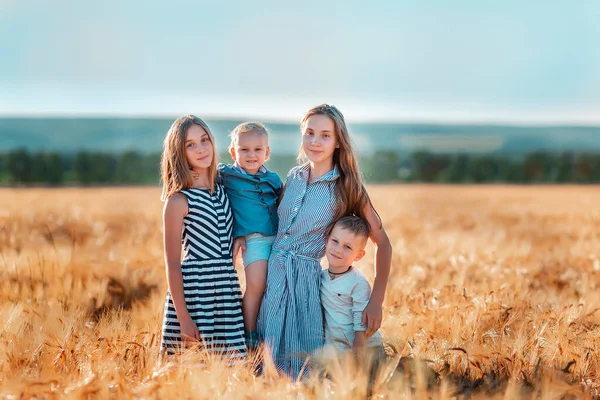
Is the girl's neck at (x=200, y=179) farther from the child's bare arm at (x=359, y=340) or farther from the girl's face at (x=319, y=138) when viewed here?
the child's bare arm at (x=359, y=340)

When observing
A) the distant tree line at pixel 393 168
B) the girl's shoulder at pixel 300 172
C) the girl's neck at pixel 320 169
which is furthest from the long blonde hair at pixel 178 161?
the distant tree line at pixel 393 168

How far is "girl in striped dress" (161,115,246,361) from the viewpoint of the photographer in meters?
3.72

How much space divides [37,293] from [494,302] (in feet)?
9.70

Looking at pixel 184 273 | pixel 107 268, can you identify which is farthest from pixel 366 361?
pixel 107 268

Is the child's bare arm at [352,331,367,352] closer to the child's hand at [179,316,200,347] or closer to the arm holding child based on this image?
the arm holding child

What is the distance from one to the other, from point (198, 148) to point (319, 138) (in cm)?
66

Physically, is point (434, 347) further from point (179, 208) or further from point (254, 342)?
point (179, 208)

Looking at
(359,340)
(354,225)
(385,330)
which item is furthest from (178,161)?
(385,330)

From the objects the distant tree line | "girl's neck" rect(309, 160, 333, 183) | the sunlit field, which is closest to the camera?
the sunlit field

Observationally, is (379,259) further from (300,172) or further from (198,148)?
(198,148)

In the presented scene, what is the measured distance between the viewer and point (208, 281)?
376cm

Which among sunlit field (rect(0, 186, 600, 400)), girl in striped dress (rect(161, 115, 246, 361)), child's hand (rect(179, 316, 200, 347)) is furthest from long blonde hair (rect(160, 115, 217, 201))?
sunlit field (rect(0, 186, 600, 400))

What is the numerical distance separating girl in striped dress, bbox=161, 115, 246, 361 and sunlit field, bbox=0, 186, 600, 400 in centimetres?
29

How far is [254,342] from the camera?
3.88 meters
